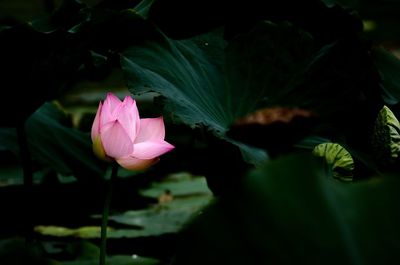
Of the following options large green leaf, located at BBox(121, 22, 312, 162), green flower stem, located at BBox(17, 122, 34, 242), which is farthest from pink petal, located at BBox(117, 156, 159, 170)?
green flower stem, located at BBox(17, 122, 34, 242)

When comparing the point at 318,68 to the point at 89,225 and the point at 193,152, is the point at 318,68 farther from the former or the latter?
the point at 193,152

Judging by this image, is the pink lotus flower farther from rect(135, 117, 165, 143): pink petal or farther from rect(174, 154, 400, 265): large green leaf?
rect(174, 154, 400, 265): large green leaf

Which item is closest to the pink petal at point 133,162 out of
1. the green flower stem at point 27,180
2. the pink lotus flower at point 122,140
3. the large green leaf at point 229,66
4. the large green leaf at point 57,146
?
the pink lotus flower at point 122,140

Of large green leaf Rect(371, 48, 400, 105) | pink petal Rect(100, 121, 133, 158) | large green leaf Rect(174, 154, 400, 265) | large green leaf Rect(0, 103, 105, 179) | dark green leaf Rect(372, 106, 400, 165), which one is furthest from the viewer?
large green leaf Rect(0, 103, 105, 179)

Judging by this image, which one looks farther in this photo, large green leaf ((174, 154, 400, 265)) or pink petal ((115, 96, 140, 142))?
pink petal ((115, 96, 140, 142))

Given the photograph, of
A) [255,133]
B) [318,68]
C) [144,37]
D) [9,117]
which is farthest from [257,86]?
[255,133]

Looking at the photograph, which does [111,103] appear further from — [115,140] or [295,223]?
[295,223]
